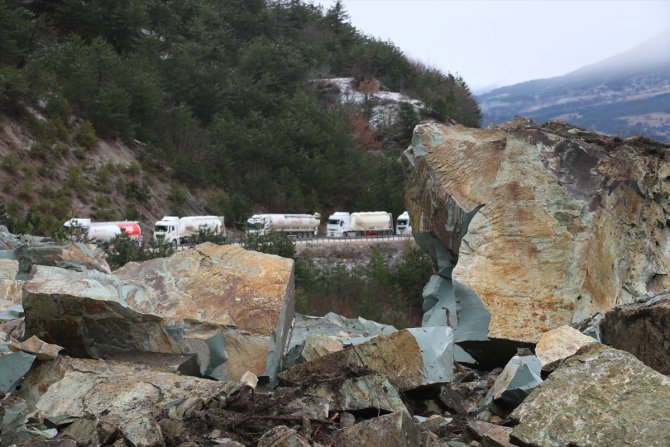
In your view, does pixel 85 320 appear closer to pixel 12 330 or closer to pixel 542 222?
pixel 12 330

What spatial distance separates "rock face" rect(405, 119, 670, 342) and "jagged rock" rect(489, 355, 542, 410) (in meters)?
3.07

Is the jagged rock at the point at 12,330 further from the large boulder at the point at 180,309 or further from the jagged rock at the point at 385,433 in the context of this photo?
the jagged rock at the point at 385,433

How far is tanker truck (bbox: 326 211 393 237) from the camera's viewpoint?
38969 mm

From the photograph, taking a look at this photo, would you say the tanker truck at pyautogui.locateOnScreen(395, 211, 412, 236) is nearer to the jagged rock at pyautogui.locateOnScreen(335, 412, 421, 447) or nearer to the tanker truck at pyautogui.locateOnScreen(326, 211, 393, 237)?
the tanker truck at pyautogui.locateOnScreen(326, 211, 393, 237)

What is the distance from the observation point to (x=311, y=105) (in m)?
48.6

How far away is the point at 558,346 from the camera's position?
6.16m

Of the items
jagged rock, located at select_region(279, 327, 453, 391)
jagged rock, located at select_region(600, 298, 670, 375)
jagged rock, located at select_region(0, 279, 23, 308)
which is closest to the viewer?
jagged rock, located at select_region(600, 298, 670, 375)

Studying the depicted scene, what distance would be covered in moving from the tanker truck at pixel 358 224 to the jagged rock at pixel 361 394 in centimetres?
3343

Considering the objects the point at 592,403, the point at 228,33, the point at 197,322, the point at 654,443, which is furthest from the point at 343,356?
the point at 228,33

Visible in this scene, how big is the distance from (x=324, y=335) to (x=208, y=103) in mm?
39226

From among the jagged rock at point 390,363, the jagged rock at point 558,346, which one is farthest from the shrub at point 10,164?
the jagged rock at point 558,346

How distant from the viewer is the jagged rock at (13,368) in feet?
17.8

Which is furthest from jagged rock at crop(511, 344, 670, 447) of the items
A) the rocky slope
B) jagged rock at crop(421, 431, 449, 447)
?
jagged rock at crop(421, 431, 449, 447)

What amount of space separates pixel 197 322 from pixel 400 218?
33.8 metres
